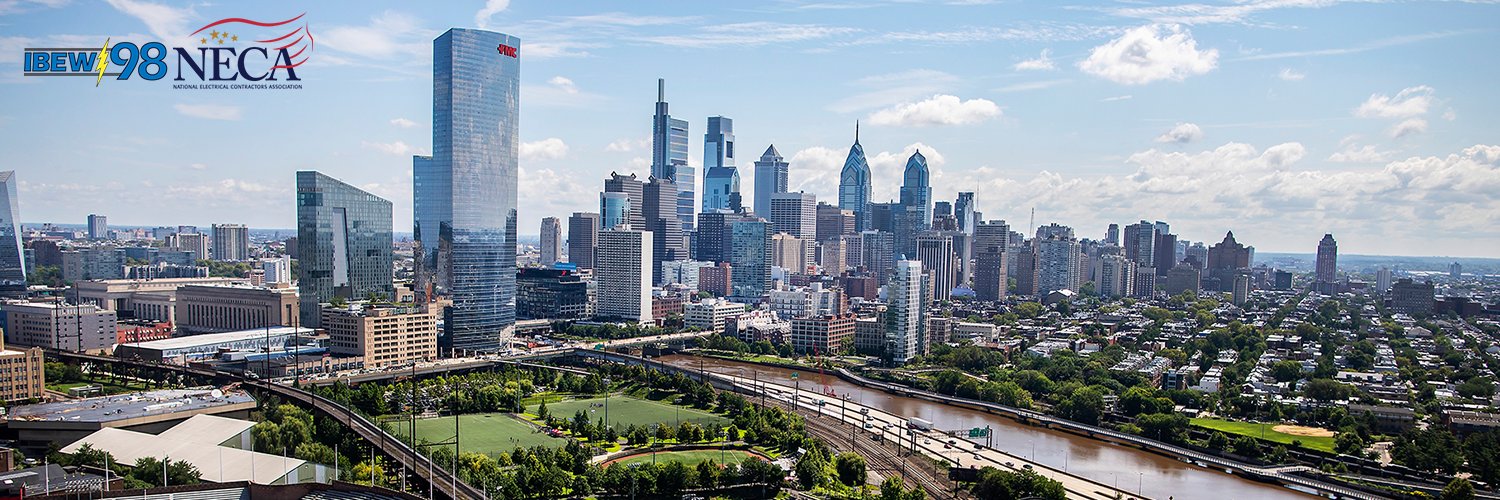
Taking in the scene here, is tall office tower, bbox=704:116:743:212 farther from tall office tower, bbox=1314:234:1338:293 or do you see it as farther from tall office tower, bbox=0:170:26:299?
tall office tower, bbox=0:170:26:299

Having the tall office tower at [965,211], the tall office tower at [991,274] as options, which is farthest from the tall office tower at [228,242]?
the tall office tower at [965,211]

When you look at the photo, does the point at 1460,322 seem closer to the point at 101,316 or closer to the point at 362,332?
the point at 362,332

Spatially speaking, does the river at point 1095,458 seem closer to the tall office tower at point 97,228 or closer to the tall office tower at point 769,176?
the tall office tower at point 97,228

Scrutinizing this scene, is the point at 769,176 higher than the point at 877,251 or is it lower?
higher

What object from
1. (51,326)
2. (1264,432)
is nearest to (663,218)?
(51,326)

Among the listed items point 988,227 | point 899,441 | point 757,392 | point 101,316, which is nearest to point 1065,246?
A: point 988,227

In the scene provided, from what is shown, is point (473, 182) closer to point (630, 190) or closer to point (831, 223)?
point (630, 190)

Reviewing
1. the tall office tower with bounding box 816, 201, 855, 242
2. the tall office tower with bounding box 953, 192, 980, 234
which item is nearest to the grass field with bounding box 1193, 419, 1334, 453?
the tall office tower with bounding box 816, 201, 855, 242
